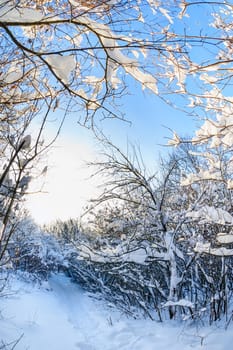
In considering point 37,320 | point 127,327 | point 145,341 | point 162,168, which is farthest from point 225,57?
point 37,320

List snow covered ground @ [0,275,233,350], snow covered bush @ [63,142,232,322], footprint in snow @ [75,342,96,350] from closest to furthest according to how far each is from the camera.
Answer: snow covered ground @ [0,275,233,350] → snow covered bush @ [63,142,232,322] → footprint in snow @ [75,342,96,350]

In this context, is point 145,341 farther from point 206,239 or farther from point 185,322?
point 206,239

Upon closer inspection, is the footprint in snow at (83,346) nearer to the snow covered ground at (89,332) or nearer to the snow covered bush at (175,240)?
the snow covered ground at (89,332)

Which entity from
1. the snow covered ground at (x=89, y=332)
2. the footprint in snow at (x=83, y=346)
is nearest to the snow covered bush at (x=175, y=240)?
the snow covered ground at (x=89, y=332)

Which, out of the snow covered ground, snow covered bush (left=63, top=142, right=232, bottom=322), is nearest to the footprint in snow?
the snow covered ground

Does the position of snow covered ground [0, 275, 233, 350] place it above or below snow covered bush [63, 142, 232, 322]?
below

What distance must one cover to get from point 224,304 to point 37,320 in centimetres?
549

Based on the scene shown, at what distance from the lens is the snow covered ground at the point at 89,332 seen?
4754 millimetres

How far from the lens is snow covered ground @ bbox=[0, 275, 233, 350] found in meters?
4.75

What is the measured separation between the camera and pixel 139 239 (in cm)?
697

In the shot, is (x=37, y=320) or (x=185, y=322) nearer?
(x=185, y=322)

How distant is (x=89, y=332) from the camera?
8.82m

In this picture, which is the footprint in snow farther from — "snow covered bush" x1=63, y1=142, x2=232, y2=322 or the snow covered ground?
"snow covered bush" x1=63, y1=142, x2=232, y2=322

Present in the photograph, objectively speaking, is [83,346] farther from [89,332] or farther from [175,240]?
[175,240]
